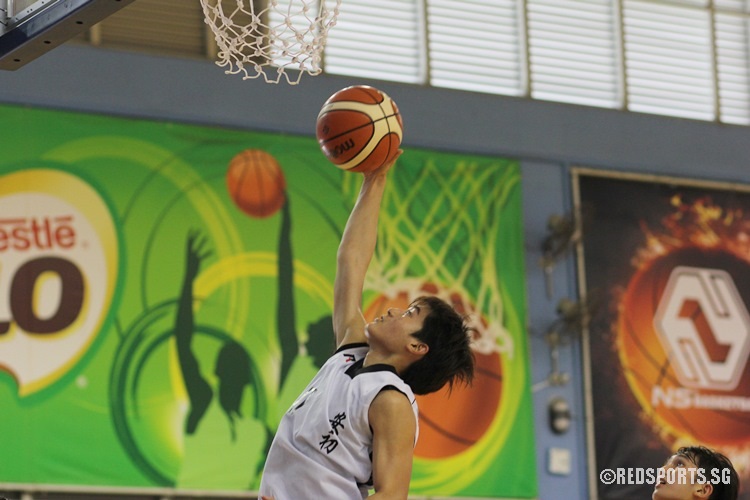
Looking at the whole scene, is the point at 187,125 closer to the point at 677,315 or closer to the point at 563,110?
the point at 563,110

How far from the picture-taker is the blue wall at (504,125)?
8.65m

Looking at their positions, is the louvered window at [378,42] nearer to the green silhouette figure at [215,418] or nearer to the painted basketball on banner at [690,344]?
the green silhouette figure at [215,418]

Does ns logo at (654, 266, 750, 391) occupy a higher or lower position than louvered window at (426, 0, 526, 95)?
lower

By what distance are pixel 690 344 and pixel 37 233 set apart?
194 inches

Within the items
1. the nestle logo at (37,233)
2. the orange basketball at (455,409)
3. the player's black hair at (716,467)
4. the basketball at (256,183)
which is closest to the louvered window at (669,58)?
the orange basketball at (455,409)

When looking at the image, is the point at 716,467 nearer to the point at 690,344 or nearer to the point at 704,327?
the point at 690,344

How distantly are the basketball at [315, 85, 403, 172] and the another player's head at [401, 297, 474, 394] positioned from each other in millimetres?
775

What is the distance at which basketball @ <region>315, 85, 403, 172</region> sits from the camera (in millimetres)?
4504

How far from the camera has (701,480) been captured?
4254mm

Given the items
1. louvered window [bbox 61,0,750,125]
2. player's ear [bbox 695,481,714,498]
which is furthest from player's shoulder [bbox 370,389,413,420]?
louvered window [bbox 61,0,750,125]

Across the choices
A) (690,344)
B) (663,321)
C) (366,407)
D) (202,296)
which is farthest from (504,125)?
(366,407)

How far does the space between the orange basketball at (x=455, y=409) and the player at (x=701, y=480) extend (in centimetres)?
445

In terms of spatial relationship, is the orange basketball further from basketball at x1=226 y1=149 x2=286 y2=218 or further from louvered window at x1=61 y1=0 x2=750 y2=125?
louvered window at x1=61 y1=0 x2=750 y2=125

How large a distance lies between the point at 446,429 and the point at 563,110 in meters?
2.74
